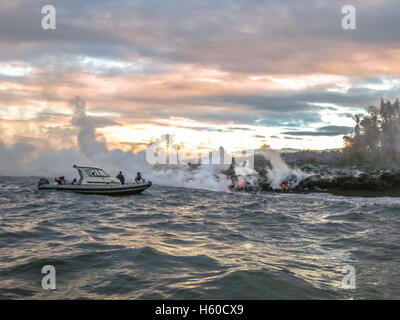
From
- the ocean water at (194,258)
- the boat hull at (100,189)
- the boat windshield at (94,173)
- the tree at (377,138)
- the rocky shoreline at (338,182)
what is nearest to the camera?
the ocean water at (194,258)

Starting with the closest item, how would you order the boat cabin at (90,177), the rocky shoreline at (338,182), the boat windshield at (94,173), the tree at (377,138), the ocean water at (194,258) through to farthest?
the ocean water at (194,258) < the boat cabin at (90,177) < the boat windshield at (94,173) < the rocky shoreline at (338,182) < the tree at (377,138)

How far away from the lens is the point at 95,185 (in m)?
31.7

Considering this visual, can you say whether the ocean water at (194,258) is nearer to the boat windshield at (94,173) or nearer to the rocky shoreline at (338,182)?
the boat windshield at (94,173)

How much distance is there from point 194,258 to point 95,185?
2359 cm

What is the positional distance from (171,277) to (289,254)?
4172mm

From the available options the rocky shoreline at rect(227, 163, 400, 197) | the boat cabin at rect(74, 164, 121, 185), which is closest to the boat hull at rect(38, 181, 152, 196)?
the boat cabin at rect(74, 164, 121, 185)

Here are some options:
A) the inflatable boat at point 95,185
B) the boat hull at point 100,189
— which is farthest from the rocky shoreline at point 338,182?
the inflatable boat at point 95,185

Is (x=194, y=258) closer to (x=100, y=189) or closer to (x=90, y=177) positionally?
(x=100, y=189)

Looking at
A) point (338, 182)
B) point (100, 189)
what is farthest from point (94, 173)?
point (338, 182)

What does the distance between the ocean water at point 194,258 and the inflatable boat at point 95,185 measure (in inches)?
544

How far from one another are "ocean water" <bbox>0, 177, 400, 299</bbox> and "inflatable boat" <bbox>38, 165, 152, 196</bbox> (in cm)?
1381

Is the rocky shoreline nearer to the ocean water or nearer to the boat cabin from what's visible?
the boat cabin

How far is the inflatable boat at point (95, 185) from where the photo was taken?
103ft
